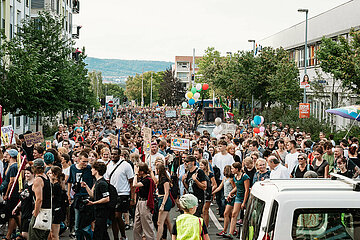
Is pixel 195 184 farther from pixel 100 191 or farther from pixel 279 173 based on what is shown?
pixel 100 191

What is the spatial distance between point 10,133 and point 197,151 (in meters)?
6.04

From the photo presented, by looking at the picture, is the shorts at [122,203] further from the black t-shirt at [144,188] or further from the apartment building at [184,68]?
the apartment building at [184,68]

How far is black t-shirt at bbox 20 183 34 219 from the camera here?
881cm

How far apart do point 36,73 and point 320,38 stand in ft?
83.2

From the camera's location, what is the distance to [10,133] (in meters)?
15.1

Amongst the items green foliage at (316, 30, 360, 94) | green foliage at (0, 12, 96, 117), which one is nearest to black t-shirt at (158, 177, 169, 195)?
green foliage at (0, 12, 96, 117)

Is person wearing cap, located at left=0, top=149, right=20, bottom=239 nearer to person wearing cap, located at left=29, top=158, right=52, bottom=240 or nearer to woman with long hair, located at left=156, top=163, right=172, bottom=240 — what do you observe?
person wearing cap, located at left=29, top=158, right=52, bottom=240

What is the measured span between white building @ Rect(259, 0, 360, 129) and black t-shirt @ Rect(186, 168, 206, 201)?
20.9 m

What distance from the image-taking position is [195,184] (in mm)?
10438

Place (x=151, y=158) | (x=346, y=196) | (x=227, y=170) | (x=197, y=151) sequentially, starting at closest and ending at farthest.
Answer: (x=346, y=196)
(x=227, y=170)
(x=197, y=151)
(x=151, y=158)

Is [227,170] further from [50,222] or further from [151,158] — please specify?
[50,222]

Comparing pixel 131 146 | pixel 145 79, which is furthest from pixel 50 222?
pixel 145 79

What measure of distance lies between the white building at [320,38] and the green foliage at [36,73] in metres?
15.6

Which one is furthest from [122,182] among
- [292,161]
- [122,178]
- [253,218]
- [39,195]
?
[253,218]
